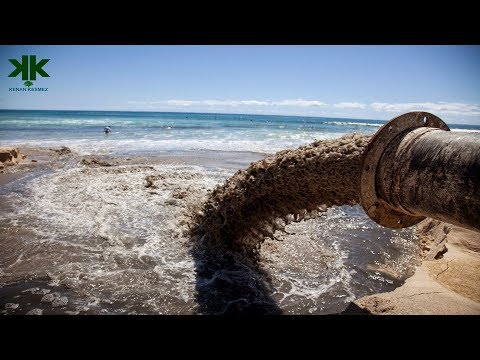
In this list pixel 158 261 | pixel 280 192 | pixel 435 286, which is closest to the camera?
pixel 435 286

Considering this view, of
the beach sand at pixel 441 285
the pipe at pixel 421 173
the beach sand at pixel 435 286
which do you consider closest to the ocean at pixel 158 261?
the beach sand at pixel 435 286

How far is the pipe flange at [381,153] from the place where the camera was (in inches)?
74.8

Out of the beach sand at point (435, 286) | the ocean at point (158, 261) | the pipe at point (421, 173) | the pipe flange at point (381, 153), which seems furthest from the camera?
the ocean at point (158, 261)

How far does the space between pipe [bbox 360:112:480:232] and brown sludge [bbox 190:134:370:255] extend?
0.18 meters

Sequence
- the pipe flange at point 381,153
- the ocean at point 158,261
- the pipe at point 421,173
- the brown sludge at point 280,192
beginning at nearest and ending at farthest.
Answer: the pipe at point 421,173 < the pipe flange at point 381,153 < the brown sludge at point 280,192 < the ocean at point 158,261

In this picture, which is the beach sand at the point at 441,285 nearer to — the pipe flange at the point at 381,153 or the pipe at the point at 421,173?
the pipe at the point at 421,173

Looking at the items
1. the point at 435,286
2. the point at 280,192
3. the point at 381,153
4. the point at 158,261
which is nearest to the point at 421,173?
the point at 381,153

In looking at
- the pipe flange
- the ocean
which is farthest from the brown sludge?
the ocean

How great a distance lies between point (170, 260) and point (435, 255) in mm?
3458

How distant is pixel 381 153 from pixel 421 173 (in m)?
0.30

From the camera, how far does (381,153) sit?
1.91 meters

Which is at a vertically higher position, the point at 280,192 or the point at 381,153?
the point at 381,153

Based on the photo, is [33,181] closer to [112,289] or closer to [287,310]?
[112,289]

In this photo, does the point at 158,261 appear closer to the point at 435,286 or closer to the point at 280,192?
the point at 280,192
